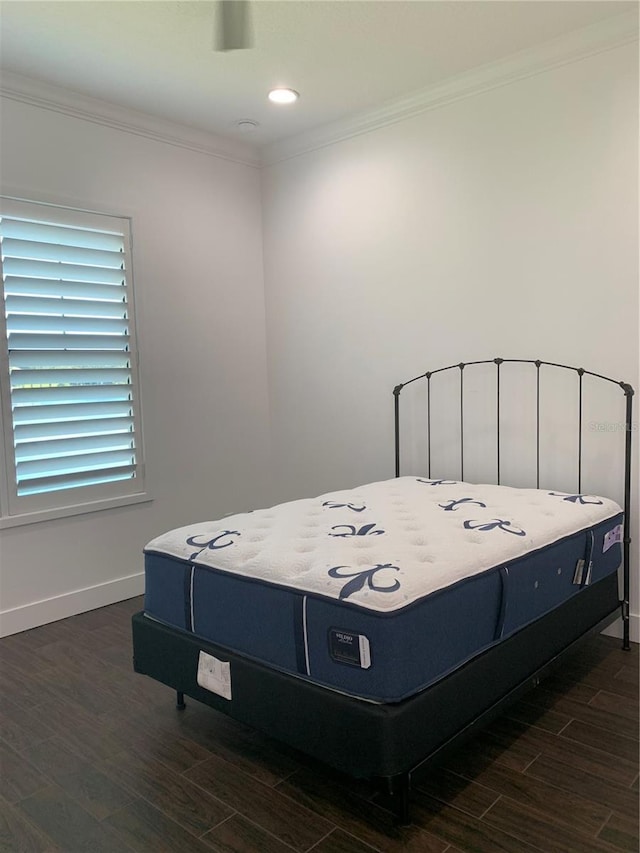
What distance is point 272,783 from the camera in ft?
6.35

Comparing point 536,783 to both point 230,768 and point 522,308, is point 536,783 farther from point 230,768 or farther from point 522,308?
point 522,308

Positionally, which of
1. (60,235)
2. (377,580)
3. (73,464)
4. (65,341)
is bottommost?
(377,580)

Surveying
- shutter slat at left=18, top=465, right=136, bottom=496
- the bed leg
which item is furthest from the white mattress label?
shutter slat at left=18, top=465, right=136, bottom=496

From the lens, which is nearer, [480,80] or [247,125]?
[480,80]

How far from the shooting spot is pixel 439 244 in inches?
135

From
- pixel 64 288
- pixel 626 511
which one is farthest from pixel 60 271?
pixel 626 511

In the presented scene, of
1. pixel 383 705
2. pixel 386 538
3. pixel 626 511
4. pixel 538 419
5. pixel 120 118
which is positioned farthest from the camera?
pixel 120 118

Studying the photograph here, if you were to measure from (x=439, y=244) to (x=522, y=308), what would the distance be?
59 cm

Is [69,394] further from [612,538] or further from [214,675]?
[612,538]

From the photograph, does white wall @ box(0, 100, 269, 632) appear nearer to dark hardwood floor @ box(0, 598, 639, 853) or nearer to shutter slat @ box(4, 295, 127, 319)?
shutter slat @ box(4, 295, 127, 319)

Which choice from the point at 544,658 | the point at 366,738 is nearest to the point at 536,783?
the point at 544,658

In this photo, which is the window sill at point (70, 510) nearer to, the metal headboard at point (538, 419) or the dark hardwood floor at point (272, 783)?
the dark hardwood floor at point (272, 783)

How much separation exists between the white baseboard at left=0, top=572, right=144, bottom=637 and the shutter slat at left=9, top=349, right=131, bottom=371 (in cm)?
116

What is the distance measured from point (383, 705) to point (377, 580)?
30 cm
